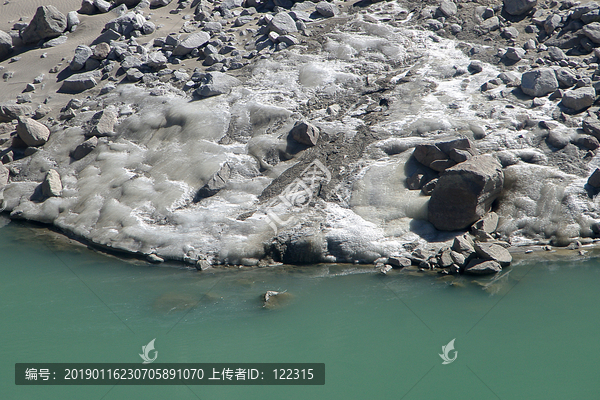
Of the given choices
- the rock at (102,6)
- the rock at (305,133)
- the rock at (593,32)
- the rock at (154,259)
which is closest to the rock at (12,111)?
the rock at (102,6)

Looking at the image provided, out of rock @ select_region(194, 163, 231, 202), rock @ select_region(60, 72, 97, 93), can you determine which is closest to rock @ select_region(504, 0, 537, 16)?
rock @ select_region(194, 163, 231, 202)

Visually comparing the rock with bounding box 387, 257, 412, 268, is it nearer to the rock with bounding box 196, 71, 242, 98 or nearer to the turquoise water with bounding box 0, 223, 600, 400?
the turquoise water with bounding box 0, 223, 600, 400

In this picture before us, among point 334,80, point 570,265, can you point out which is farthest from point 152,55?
point 570,265

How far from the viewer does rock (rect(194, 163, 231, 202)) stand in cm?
A: 909

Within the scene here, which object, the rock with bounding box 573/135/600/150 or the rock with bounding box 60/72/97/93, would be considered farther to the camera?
the rock with bounding box 60/72/97/93

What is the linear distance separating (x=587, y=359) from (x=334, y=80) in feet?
24.2

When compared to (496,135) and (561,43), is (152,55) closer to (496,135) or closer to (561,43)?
(496,135)

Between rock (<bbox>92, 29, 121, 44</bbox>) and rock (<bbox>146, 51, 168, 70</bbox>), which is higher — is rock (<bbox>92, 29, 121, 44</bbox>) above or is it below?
above

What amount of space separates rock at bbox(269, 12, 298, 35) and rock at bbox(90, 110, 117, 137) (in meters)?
4.58

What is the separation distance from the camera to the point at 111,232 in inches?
344

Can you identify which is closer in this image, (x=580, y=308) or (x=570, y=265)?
(x=580, y=308)

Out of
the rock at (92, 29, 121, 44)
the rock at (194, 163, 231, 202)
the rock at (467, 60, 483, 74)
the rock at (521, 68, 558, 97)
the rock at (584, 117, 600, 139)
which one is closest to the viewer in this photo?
the rock at (584, 117, 600, 139)

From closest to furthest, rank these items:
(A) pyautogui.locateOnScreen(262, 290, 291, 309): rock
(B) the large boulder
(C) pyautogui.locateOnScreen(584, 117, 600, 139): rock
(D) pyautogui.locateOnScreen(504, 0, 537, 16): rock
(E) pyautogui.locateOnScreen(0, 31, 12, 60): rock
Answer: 1. (A) pyautogui.locateOnScreen(262, 290, 291, 309): rock
2. (B) the large boulder
3. (C) pyautogui.locateOnScreen(584, 117, 600, 139): rock
4. (D) pyautogui.locateOnScreen(504, 0, 537, 16): rock
5. (E) pyautogui.locateOnScreen(0, 31, 12, 60): rock

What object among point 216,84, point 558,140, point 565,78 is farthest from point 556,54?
point 216,84
